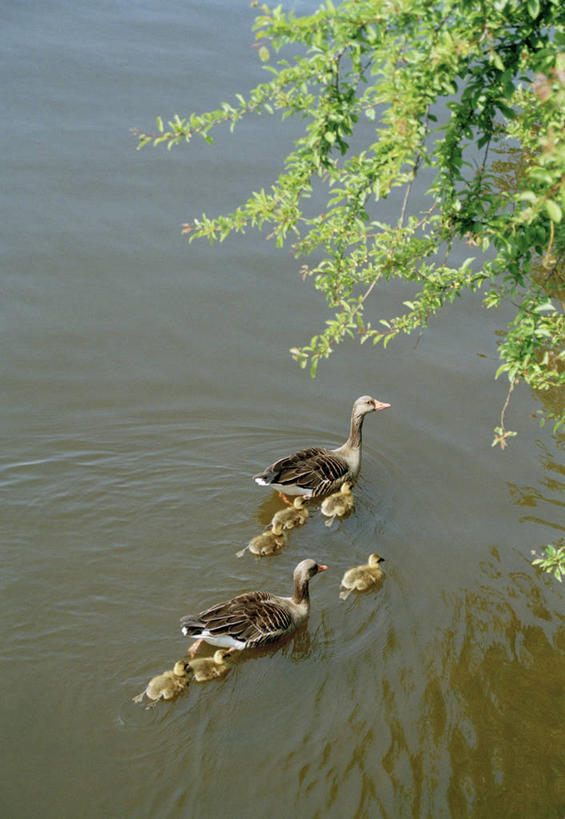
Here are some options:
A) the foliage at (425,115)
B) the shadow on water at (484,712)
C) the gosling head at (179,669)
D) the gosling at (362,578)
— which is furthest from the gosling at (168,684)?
the foliage at (425,115)

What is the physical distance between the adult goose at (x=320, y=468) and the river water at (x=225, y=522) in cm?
31

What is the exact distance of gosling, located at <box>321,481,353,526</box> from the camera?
341 inches

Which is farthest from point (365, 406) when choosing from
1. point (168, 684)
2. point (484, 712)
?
point (168, 684)

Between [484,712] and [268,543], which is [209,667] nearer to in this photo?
[268,543]

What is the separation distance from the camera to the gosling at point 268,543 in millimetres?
7992

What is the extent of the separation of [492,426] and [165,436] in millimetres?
4003

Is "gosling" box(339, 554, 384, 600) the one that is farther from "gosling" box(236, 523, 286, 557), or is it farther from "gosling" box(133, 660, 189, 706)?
"gosling" box(133, 660, 189, 706)

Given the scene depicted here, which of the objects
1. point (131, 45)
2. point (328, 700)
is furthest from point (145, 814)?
point (131, 45)

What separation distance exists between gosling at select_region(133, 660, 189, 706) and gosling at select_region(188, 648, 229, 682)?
4.0 inches

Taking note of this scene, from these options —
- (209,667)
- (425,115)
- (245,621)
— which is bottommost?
(209,667)

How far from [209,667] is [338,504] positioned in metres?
2.61

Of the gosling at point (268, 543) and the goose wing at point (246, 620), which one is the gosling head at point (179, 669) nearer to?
the goose wing at point (246, 620)

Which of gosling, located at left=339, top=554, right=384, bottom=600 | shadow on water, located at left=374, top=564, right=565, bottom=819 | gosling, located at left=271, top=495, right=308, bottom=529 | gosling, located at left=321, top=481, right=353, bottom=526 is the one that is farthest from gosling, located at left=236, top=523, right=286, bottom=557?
shadow on water, located at left=374, top=564, right=565, bottom=819

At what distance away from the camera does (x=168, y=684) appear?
20.8 feet
